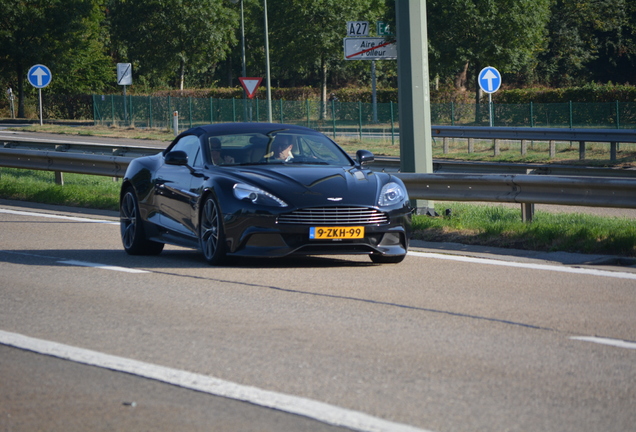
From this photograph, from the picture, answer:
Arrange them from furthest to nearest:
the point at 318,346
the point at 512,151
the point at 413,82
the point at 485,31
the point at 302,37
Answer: the point at 302,37 → the point at 485,31 → the point at 512,151 → the point at 413,82 → the point at 318,346

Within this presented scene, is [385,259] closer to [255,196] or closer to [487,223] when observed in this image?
[255,196]

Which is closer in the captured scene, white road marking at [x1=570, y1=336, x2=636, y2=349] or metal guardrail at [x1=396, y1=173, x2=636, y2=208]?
white road marking at [x1=570, y1=336, x2=636, y2=349]

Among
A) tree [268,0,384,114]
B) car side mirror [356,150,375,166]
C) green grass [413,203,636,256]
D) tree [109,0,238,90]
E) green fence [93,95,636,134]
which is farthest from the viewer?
tree [109,0,238,90]

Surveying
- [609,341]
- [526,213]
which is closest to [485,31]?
[526,213]

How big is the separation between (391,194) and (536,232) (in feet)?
7.50

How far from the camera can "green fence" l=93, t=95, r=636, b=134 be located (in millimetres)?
36747

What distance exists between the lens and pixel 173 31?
68.8 m

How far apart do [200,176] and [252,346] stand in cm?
417

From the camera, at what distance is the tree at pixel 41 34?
61250 mm

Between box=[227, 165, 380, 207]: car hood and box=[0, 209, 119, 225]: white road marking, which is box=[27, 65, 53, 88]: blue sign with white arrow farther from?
box=[227, 165, 380, 207]: car hood

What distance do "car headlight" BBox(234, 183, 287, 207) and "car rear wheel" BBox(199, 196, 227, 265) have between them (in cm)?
26

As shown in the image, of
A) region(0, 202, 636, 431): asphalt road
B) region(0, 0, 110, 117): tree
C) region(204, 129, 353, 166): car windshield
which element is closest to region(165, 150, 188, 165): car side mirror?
region(204, 129, 353, 166): car windshield

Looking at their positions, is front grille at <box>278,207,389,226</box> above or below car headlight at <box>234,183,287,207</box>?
below

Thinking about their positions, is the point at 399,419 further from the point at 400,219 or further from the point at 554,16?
the point at 554,16
